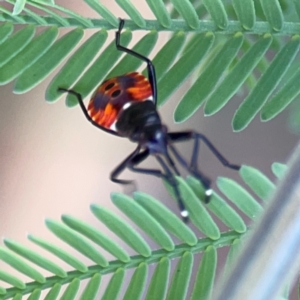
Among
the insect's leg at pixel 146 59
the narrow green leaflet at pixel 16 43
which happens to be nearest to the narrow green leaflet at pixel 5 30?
the narrow green leaflet at pixel 16 43

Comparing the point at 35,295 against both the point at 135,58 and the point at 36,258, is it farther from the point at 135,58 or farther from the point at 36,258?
the point at 135,58

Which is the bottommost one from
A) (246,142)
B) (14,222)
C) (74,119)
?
(14,222)

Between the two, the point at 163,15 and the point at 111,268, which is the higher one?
the point at 163,15

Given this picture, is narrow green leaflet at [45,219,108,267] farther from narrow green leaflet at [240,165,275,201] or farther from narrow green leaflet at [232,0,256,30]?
narrow green leaflet at [232,0,256,30]

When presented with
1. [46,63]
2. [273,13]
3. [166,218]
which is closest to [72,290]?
[166,218]

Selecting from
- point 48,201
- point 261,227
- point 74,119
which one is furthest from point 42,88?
point 261,227

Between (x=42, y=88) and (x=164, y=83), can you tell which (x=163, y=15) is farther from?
(x=42, y=88)
